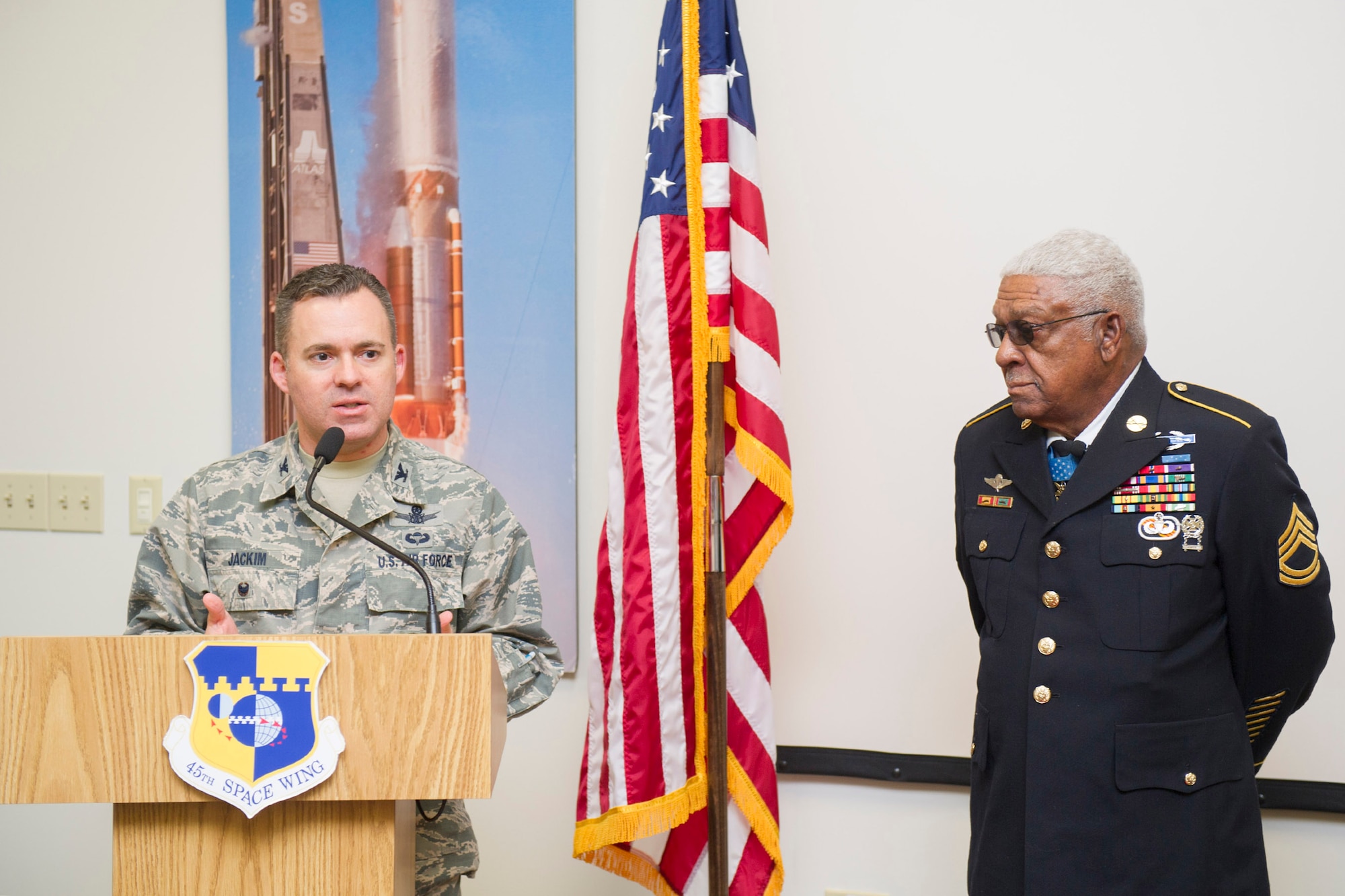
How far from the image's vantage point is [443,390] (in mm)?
2336

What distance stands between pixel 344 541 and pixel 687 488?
67cm

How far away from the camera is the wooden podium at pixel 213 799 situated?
1.01 meters

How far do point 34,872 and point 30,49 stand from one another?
2059 millimetres

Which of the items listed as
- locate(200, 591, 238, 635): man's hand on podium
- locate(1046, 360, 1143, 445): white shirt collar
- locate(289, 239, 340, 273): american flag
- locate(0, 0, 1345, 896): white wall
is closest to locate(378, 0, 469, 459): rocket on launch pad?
locate(289, 239, 340, 273): american flag

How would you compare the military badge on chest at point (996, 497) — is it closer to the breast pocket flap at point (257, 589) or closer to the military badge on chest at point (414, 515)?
the military badge on chest at point (414, 515)

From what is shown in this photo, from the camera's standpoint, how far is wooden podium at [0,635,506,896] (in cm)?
101

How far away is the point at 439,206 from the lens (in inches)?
91.7

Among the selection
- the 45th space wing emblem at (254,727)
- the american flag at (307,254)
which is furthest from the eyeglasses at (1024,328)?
the american flag at (307,254)

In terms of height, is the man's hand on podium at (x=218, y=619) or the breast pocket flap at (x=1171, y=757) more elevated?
the man's hand on podium at (x=218, y=619)

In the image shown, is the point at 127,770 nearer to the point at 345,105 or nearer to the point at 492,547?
the point at 492,547

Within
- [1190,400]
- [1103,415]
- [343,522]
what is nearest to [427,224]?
[343,522]

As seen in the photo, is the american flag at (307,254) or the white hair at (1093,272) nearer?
the white hair at (1093,272)

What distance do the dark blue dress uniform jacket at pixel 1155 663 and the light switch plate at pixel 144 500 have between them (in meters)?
2.01

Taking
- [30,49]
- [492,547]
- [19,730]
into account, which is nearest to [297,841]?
[19,730]
